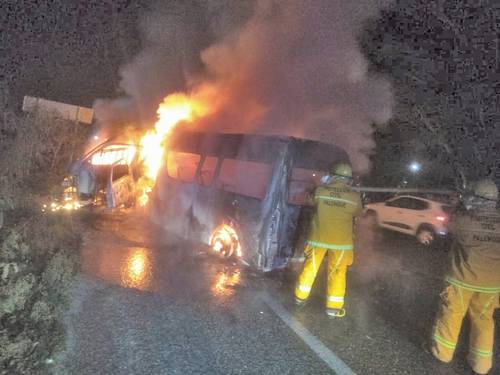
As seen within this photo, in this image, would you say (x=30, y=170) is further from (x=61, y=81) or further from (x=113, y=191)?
(x=61, y=81)

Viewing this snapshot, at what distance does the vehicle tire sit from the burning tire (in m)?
6.60

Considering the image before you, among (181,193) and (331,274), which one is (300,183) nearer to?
(331,274)

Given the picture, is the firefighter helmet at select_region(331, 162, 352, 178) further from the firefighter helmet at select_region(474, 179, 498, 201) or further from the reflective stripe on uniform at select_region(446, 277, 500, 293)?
the reflective stripe on uniform at select_region(446, 277, 500, 293)

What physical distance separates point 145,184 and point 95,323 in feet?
17.8

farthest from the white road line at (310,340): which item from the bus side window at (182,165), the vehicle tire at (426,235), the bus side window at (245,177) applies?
the vehicle tire at (426,235)

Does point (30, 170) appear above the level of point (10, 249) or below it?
above

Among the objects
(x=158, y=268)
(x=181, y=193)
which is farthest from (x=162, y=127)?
(x=158, y=268)

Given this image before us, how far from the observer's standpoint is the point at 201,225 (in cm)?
657

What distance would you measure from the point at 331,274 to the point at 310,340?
901 mm

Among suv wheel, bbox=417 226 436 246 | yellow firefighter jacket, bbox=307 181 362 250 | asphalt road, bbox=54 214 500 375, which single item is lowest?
asphalt road, bbox=54 214 500 375

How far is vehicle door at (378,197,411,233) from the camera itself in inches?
433

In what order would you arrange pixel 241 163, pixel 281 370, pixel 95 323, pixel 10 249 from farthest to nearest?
pixel 241 163
pixel 10 249
pixel 95 323
pixel 281 370

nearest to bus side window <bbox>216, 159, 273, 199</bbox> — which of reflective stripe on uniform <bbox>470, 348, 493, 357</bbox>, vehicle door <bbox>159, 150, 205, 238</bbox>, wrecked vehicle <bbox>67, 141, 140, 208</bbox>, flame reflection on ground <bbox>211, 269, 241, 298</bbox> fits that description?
vehicle door <bbox>159, 150, 205, 238</bbox>

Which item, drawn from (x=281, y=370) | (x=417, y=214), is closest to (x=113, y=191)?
(x=281, y=370)
